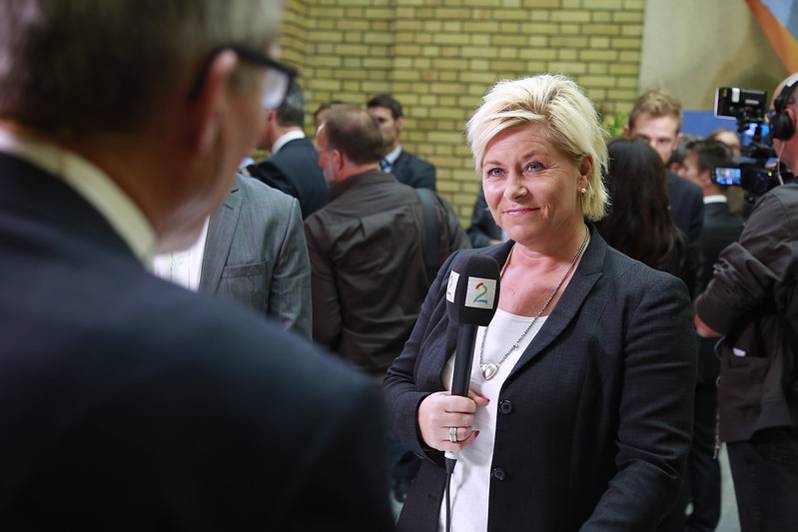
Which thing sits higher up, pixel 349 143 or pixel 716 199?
pixel 349 143

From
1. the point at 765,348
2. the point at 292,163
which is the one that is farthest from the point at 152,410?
the point at 292,163

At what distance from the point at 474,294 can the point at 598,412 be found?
372 millimetres

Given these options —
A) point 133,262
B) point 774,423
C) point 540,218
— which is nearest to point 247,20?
point 133,262

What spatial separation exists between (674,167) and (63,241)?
5147 millimetres

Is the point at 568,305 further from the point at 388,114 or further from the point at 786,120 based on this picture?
the point at 388,114

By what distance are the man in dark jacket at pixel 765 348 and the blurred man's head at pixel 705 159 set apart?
2.20 meters

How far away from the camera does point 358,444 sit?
2.11 feet

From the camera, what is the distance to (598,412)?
184 centimetres

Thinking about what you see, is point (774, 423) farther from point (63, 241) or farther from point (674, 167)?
point (674, 167)

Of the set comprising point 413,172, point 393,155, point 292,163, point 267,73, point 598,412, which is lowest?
point 598,412

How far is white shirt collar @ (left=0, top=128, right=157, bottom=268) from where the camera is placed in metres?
0.68

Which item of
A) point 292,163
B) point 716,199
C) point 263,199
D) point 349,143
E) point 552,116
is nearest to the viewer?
point 552,116

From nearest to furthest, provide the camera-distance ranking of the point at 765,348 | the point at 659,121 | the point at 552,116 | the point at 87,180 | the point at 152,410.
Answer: the point at 152,410 → the point at 87,180 → the point at 552,116 → the point at 765,348 → the point at 659,121

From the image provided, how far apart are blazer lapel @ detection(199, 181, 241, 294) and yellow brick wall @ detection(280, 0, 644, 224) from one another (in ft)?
17.5
